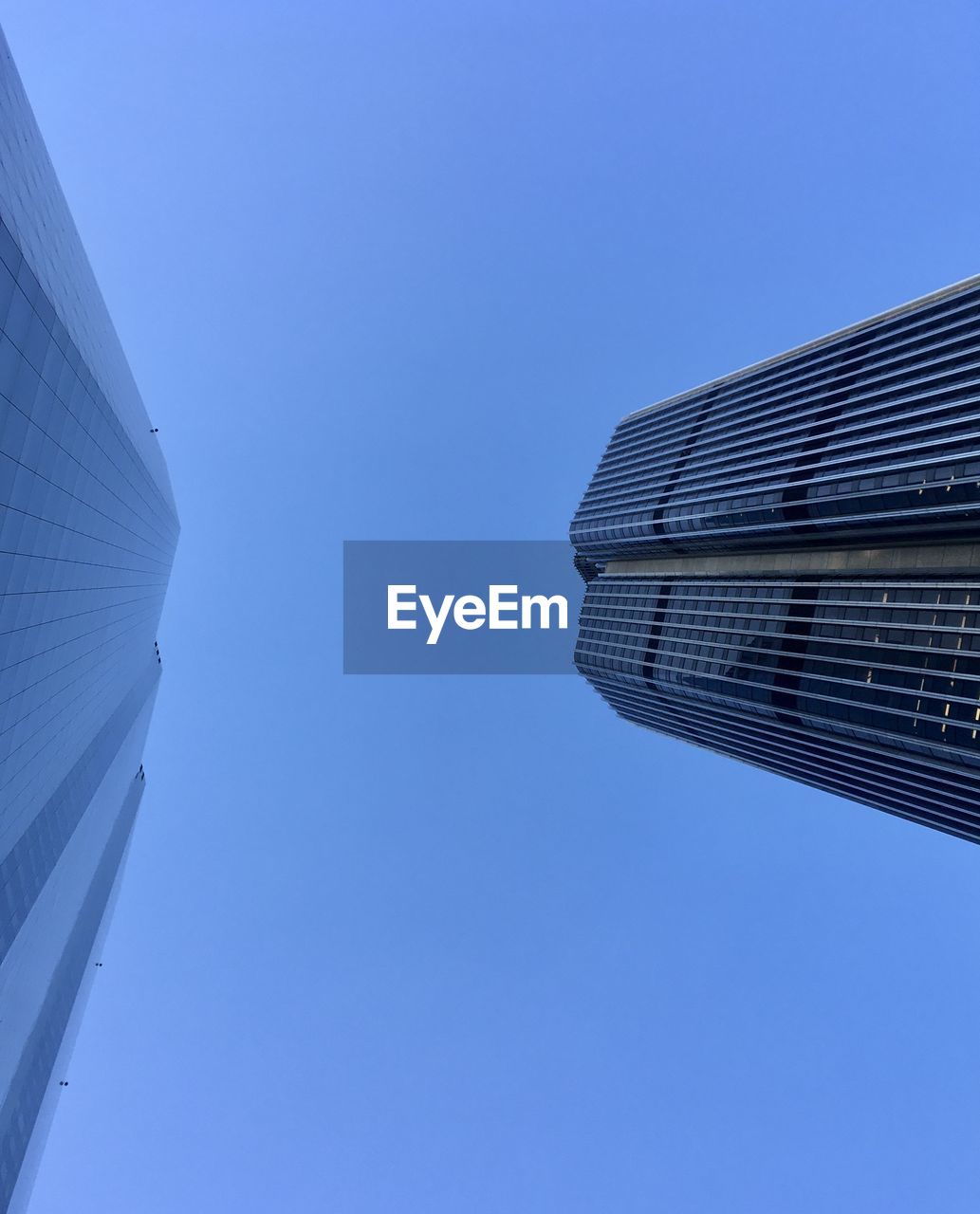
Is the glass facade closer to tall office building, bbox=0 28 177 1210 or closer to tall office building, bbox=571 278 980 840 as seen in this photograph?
tall office building, bbox=571 278 980 840

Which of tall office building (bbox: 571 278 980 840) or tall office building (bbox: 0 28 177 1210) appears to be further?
tall office building (bbox: 571 278 980 840)

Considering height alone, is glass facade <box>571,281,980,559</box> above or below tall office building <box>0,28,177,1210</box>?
above

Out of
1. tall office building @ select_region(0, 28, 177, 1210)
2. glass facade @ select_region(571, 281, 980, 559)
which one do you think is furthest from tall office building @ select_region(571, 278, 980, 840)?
tall office building @ select_region(0, 28, 177, 1210)

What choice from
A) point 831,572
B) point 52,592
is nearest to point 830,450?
point 831,572

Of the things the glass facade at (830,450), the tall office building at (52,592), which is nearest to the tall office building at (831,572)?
the glass facade at (830,450)

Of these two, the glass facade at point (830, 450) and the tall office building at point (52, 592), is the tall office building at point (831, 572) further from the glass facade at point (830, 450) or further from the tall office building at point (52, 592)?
the tall office building at point (52, 592)

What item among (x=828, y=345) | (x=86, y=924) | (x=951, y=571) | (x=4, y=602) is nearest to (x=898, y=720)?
(x=951, y=571)

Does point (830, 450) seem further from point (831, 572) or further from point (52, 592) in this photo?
point (52, 592)

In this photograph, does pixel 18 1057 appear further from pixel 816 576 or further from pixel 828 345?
pixel 828 345
